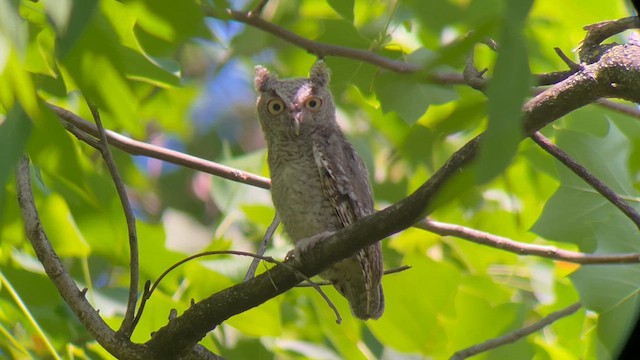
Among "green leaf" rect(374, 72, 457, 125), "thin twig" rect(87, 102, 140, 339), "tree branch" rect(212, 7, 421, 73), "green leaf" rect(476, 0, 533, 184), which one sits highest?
"tree branch" rect(212, 7, 421, 73)

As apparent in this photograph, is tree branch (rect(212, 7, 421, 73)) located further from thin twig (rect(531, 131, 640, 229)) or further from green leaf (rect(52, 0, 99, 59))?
green leaf (rect(52, 0, 99, 59))

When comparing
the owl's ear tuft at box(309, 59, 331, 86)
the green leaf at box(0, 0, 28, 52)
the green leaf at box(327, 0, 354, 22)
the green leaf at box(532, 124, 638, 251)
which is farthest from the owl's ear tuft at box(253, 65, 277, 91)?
the green leaf at box(0, 0, 28, 52)

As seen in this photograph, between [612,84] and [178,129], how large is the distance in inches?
174

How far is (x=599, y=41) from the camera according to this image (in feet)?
6.24

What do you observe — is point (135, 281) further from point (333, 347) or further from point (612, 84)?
point (333, 347)

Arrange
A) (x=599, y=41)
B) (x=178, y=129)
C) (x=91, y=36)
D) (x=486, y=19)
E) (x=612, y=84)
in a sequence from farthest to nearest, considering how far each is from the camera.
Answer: (x=178, y=129) < (x=599, y=41) < (x=612, y=84) < (x=91, y=36) < (x=486, y=19)

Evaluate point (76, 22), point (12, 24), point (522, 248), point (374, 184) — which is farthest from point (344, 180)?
point (76, 22)

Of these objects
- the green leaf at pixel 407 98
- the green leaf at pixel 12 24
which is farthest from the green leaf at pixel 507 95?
the green leaf at pixel 407 98


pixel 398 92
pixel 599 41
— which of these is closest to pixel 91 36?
pixel 599 41

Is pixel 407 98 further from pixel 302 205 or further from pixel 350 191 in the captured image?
pixel 302 205

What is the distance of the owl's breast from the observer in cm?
317

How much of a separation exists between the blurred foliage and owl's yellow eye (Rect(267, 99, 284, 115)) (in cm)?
23

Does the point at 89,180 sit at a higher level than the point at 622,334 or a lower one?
higher

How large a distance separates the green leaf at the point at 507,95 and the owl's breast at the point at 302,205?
2.34 meters
